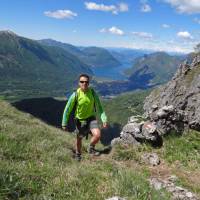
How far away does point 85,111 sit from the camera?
14.7m

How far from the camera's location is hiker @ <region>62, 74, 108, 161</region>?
14.4 m

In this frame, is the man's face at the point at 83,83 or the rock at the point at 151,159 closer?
the rock at the point at 151,159

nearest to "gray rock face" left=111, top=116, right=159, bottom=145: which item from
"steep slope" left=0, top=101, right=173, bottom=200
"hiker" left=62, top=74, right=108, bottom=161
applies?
"hiker" left=62, top=74, right=108, bottom=161

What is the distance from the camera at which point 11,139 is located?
40.7ft

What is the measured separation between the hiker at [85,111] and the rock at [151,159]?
190cm

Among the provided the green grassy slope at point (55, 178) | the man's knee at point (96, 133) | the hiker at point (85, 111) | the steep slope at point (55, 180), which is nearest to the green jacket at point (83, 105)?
the hiker at point (85, 111)

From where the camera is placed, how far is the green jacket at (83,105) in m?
14.5

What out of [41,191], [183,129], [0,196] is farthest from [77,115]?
[0,196]

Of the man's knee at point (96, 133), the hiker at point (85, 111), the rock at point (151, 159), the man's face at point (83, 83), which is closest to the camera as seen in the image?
the rock at point (151, 159)

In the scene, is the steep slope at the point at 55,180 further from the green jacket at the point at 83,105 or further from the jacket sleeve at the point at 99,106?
the jacket sleeve at the point at 99,106

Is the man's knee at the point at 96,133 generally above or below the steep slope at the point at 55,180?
below

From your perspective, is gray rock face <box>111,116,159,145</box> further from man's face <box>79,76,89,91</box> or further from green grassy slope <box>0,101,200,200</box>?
man's face <box>79,76,89,91</box>

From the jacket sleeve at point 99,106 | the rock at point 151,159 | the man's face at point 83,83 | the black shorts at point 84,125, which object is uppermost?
the man's face at point 83,83

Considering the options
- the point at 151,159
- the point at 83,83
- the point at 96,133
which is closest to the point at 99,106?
the point at 96,133
